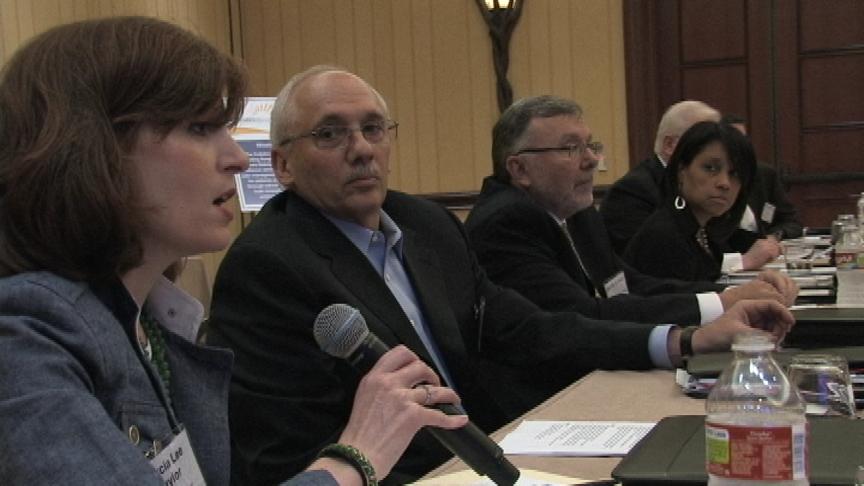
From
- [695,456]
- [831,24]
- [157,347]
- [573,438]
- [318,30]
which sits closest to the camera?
[695,456]

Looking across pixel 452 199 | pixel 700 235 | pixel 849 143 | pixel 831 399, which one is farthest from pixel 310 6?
pixel 831 399

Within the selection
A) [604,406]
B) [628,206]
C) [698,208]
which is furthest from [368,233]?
[628,206]

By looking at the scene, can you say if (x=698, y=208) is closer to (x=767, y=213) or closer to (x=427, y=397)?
(x=767, y=213)

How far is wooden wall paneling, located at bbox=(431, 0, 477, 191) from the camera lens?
24.9 ft

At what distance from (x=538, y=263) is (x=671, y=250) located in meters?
1.15

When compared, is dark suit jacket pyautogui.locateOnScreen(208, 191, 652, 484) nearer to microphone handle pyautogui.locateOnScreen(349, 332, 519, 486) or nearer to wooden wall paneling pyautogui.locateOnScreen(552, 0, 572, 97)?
microphone handle pyautogui.locateOnScreen(349, 332, 519, 486)

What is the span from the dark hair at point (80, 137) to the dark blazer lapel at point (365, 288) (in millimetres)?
906

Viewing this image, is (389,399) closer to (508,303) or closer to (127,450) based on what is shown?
(127,450)

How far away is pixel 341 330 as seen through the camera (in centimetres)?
146

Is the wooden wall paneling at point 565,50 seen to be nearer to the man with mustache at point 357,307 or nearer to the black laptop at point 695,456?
the man with mustache at point 357,307

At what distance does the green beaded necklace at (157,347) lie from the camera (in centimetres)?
142

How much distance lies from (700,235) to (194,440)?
305 centimetres

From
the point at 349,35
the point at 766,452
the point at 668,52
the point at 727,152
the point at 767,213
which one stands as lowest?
the point at 767,213

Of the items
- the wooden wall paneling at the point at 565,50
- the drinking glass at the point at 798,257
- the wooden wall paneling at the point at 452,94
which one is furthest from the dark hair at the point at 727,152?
the wooden wall paneling at the point at 452,94
